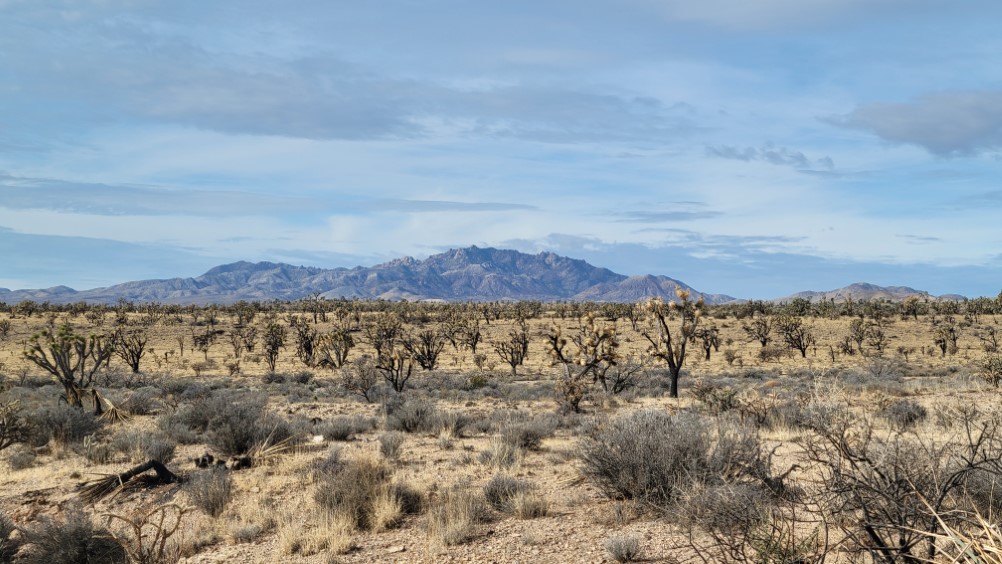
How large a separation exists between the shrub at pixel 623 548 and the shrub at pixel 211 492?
228 inches

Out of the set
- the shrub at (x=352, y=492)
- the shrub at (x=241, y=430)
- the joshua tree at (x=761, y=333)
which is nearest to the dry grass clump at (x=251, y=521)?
the shrub at (x=352, y=492)

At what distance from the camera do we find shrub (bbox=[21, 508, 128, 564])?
690 cm

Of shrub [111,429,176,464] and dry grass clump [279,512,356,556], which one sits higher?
dry grass clump [279,512,356,556]

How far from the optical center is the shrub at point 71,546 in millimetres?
6898

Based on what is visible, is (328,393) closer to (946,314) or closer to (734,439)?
(734,439)

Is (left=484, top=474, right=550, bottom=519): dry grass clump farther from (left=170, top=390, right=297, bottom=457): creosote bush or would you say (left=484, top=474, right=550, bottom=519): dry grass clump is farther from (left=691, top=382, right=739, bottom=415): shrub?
(left=691, top=382, right=739, bottom=415): shrub

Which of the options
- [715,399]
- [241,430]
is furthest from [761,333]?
[241,430]

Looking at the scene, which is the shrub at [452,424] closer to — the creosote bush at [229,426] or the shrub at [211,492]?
the creosote bush at [229,426]

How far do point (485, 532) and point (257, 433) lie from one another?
24.0 ft

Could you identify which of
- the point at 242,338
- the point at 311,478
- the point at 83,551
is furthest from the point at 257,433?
the point at 242,338

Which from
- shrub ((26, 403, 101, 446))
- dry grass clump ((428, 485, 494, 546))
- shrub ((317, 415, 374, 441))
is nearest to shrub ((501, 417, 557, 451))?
shrub ((317, 415, 374, 441))

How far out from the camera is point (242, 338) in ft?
197

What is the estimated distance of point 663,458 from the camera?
8.81m

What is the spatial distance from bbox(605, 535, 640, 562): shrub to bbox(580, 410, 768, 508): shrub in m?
1.43
